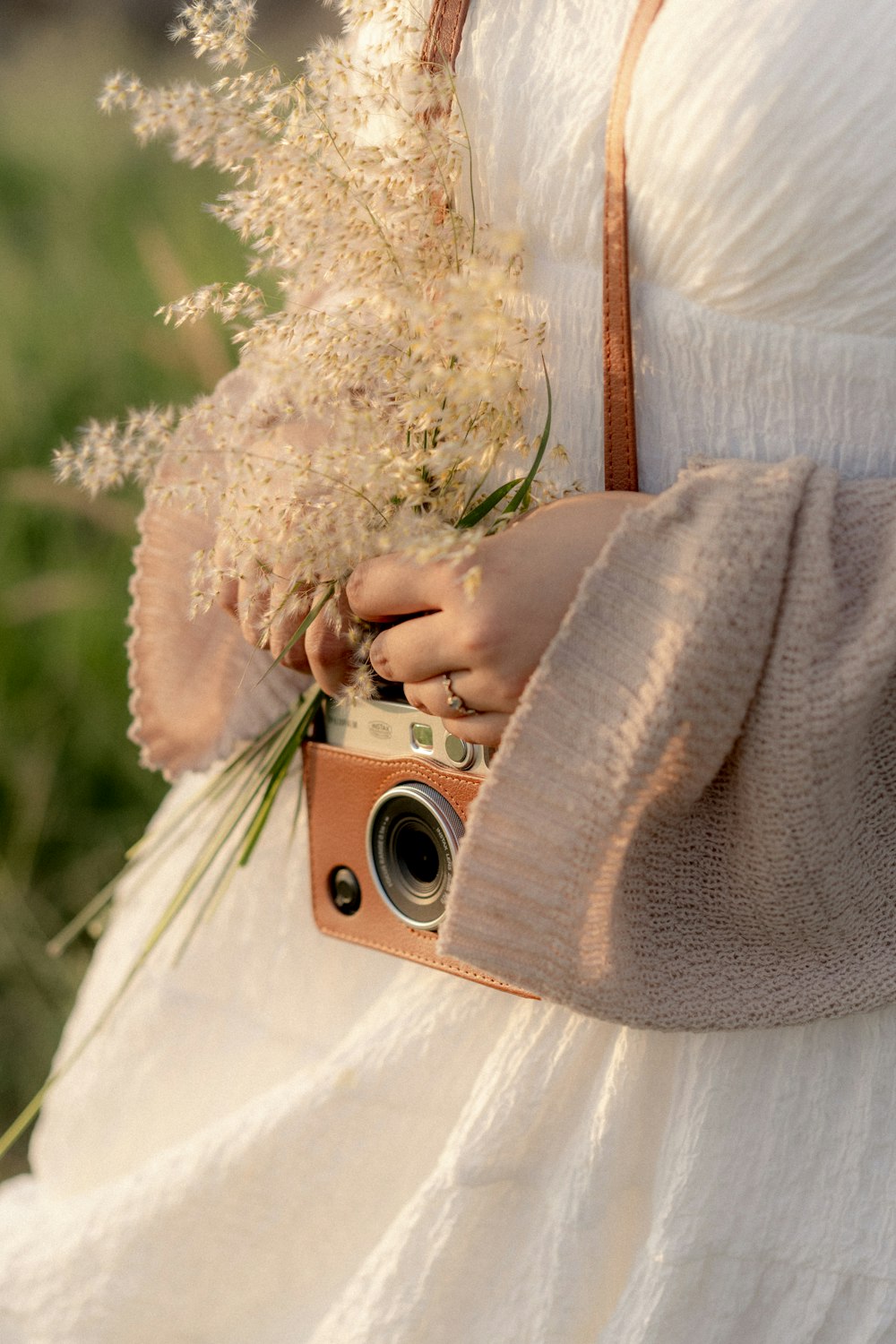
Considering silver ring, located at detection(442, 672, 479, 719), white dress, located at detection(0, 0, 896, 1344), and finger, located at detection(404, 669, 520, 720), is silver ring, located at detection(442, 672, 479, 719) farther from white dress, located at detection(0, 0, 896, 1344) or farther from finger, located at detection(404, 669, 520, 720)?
white dress, located at detection(0, 0, 896, 1344)

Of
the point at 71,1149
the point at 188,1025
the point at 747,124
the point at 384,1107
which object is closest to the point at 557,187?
the point at 747,124

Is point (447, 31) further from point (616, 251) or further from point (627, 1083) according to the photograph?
point (627, 1083)

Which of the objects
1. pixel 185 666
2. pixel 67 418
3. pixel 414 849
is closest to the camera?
pixel 414 849

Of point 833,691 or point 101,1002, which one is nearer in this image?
point 833,691

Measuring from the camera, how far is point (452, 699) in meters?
0.62

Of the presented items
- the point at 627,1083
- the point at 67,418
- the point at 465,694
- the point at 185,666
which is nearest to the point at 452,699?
the point at 465,694

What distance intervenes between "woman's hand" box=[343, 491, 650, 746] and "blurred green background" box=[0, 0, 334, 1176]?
1.01 m

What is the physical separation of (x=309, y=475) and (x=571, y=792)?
0.22 m

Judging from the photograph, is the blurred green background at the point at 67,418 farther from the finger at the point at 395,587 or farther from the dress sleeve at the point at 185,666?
the finger at the point at 395,587

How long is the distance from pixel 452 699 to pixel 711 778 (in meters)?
0.14

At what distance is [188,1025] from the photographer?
919mm

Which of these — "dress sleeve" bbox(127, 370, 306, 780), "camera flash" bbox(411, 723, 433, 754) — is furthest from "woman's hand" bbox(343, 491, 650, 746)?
"dress sleeve" bbox(127, 370, 306, 780)

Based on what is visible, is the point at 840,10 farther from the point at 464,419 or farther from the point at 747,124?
the point at 464,419

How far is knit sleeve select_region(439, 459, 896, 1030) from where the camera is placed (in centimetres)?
53
